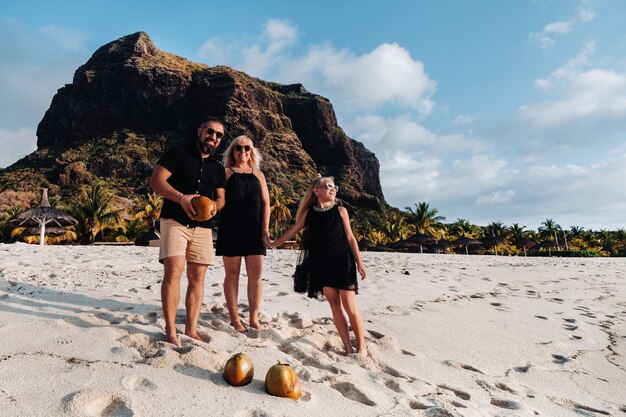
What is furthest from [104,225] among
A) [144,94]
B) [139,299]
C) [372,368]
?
[144,94]

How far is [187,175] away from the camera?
2.95m

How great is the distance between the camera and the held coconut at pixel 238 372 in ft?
7.02

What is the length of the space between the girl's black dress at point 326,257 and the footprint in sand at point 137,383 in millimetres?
1529

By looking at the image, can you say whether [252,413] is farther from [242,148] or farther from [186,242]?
[242,148]

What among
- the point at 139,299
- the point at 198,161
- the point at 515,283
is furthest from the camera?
the point at 515,283

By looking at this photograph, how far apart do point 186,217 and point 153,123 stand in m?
98.1

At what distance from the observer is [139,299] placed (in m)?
4.26

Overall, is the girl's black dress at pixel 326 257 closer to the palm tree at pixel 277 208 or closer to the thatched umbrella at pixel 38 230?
the thatched umbrella at pixel 38 230

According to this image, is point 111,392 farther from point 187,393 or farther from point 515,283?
point 515,283

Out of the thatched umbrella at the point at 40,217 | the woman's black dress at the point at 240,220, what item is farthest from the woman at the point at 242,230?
the thatched umbrella at the point at 40,217

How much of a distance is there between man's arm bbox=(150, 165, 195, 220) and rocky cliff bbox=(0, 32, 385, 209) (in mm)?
75947

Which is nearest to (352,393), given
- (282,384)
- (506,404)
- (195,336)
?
(282,384)

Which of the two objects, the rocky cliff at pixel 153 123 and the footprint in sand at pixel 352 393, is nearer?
the footprint in sand at pixel 352 393

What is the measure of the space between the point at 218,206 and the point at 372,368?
1.78 metres
